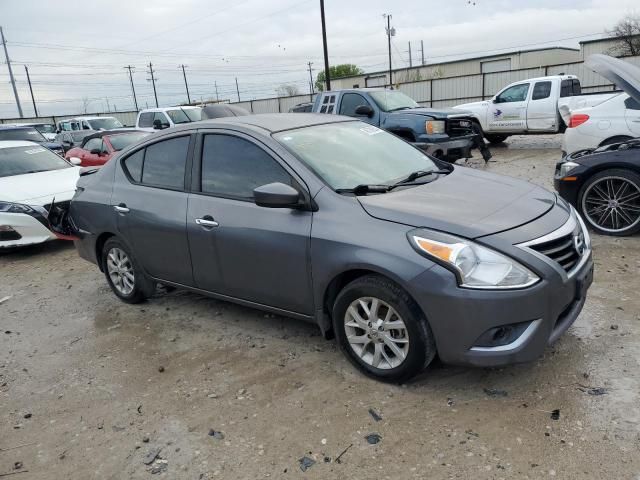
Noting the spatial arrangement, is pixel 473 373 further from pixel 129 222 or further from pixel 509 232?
pixel 129 222

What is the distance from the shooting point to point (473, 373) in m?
3.38

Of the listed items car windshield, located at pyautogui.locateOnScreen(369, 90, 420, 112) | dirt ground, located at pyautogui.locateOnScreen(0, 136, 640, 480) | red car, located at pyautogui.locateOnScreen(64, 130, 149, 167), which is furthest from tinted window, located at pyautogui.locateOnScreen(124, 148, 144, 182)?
car windshield, located at pyautogui.locateOnScreen(369, 90, 420, 112)

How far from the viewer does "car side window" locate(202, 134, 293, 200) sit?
3760 mm

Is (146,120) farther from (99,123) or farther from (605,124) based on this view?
(605,124)

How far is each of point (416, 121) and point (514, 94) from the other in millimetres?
6101

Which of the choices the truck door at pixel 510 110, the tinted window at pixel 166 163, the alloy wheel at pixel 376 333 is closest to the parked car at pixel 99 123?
the truck door at pixel 510 110

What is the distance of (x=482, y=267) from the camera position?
2.89m

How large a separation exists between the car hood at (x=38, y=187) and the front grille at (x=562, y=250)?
255 inches

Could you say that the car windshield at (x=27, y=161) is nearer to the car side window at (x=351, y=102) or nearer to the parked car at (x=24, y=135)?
the car side window at (x=351, y=102)

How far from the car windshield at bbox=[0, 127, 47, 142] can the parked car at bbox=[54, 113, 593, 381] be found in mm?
13170

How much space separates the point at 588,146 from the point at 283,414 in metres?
6.63

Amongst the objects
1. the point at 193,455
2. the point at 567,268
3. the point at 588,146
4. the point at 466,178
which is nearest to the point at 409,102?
the point at 588,146

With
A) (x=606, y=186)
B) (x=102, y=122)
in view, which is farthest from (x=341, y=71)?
(x=606, y=186)

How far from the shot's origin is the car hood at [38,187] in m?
7.14
